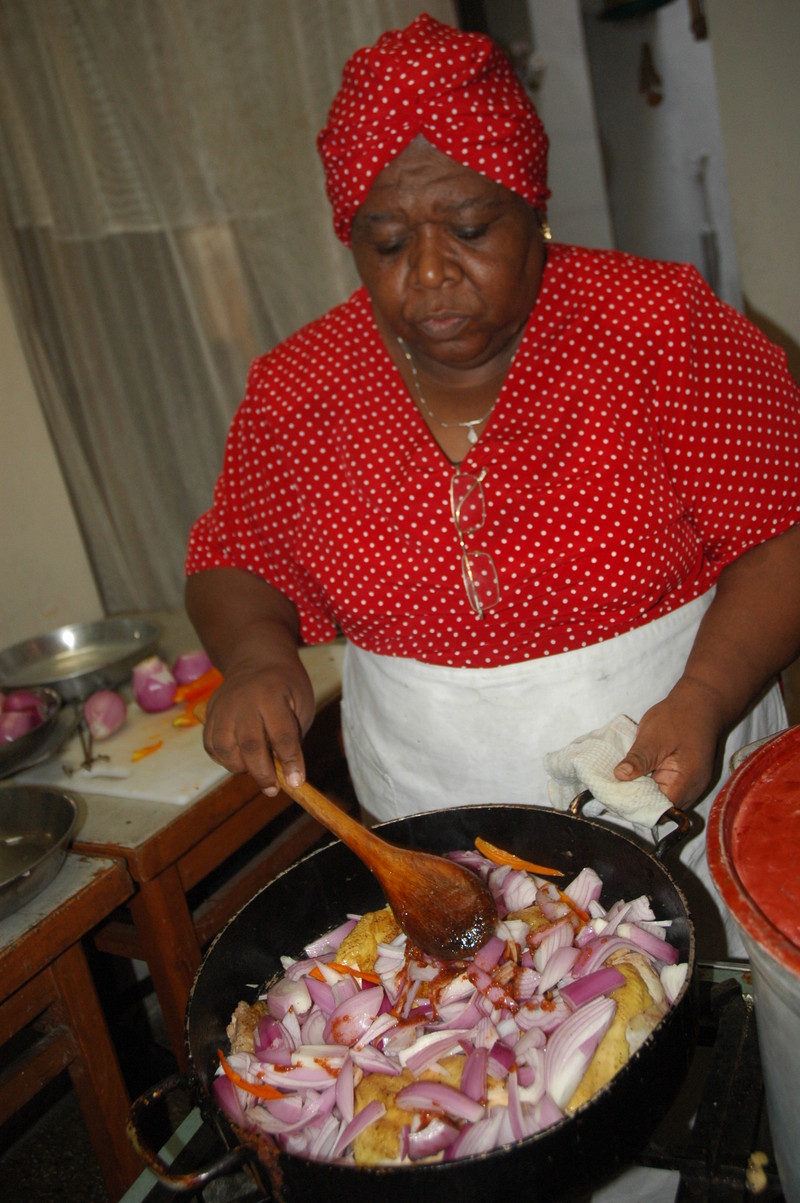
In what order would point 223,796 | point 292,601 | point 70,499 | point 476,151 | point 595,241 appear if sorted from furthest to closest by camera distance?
1. point 595,241
2. point 70,499
3. point 223,796
4. point 292,601
5. point 476,151

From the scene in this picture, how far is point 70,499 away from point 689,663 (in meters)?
2.31

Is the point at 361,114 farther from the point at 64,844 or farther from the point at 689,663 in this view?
the point at 64,844

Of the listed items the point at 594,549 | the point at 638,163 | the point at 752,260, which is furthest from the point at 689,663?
the point at 638,163

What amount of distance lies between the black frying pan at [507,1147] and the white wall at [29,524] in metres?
1.87

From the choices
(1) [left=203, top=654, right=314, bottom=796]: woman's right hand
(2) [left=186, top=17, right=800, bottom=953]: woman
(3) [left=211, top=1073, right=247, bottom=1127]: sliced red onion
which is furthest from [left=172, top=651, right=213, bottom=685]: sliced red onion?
(3) [left=211, top=1073, right=247, bottom=1127]: sliced red onion

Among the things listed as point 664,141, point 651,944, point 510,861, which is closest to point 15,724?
point 510,861

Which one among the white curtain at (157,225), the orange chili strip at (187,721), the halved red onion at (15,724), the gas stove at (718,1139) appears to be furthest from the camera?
the white curtain at (157,225)

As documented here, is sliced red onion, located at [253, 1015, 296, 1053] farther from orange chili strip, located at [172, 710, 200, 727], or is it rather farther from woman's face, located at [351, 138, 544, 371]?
orange chili strip, located at [172, 710, 200, 727]

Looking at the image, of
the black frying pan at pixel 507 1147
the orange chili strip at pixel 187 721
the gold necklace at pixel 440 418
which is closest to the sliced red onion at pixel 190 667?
the orange chili strip at pixel 187 721

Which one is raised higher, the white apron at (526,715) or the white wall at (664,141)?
the white wall at (664,141)

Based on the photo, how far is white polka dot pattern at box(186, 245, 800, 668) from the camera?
1185mm

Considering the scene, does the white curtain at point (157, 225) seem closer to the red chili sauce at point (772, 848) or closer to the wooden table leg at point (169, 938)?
the wooden table leg at point (169, 938)

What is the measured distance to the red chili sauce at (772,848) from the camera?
65cm

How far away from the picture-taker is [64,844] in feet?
4.99
